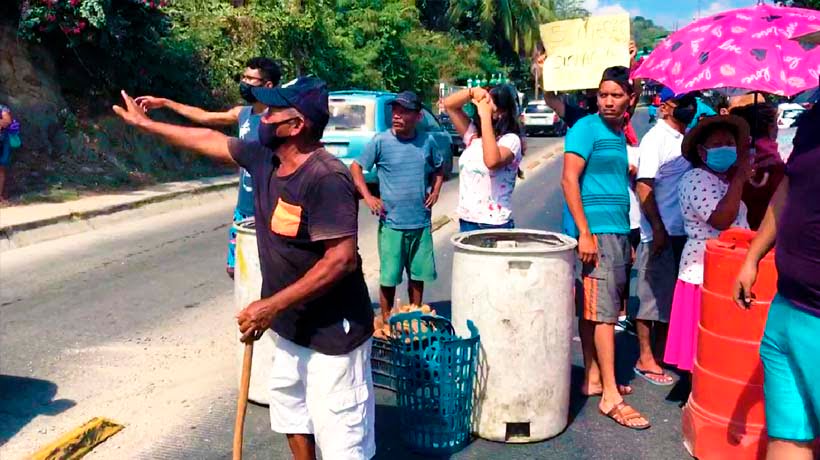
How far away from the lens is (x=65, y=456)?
3764 millimetres

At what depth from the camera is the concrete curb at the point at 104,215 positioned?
9336 mm

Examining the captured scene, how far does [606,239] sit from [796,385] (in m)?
1.72

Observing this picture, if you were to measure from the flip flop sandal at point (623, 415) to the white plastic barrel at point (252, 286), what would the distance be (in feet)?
6.16

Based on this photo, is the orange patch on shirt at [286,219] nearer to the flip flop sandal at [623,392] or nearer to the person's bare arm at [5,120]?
the flip flop sandal at [623,392]

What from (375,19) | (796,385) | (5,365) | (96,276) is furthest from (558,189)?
(375,19)

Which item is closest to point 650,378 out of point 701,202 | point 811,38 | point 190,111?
point 701,202

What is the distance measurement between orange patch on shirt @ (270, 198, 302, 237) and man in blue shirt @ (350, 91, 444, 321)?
8.26ft

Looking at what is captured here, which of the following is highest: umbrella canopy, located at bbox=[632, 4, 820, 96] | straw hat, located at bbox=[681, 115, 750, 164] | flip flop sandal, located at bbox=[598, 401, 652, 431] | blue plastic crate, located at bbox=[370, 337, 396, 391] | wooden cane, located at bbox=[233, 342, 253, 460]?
umbrella canopy, located at bbox=[632, 4, 820, 96]

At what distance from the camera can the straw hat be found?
4051 millimetres

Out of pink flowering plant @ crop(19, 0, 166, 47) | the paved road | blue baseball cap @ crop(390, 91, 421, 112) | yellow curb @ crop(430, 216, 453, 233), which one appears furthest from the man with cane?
pink flowering plant @ crop(19, 0, 166, 47)

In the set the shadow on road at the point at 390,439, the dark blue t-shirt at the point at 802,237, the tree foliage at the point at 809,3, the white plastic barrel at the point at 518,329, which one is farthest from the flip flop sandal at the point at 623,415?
the tree foliage at the point at 809,3

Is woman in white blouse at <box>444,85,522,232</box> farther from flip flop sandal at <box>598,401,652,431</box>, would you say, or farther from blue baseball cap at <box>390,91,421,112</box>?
flip flop sandal at <box>598,401,652,431</box>

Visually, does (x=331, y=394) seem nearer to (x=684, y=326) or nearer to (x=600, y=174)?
(x=600, y=174)

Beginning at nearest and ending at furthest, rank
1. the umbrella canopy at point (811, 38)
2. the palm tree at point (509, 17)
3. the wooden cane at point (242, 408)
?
the umbrella canopy at point (811, 38), the wooden cane at point (242, 408), the palm tree at point (509, 17)
